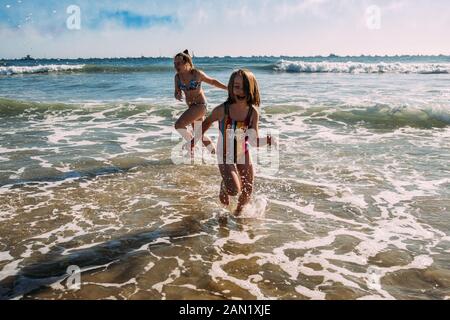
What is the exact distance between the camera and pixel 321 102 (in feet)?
55.2

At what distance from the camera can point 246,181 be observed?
17.8ft

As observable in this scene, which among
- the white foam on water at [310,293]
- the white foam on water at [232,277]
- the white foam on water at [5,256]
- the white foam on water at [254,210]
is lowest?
the white foam on water at [310,293]

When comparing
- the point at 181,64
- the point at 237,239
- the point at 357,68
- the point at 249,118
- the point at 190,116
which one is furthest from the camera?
the point at 357,68

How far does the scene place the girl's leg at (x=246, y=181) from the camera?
538cm

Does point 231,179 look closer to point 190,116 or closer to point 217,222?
point 217,222

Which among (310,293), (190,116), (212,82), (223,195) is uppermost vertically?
(212,82)

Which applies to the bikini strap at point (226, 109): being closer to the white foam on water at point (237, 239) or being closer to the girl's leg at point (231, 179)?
the girl's leg at point (231, 179)

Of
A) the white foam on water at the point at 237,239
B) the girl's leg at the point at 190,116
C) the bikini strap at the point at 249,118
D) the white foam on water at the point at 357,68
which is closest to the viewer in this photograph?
the white foam on water at the point at 237,239

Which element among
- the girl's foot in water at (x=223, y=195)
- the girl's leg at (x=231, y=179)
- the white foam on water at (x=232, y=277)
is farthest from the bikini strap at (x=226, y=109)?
the white foam on water at (x=232, y=277)

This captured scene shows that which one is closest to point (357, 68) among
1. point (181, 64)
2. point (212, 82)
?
point (181, 64)

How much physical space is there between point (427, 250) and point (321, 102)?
42.4 feet

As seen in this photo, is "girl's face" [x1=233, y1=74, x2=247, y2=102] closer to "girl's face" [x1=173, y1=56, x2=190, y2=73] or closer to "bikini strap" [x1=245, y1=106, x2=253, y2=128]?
"bikini strap" [x1=245, y1=106, x2=253, y2=128]
